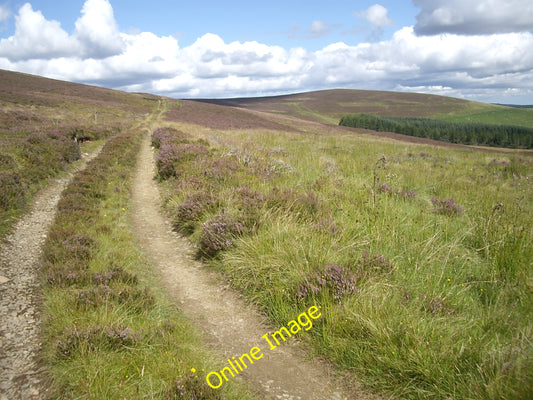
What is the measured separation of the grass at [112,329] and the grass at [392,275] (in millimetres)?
1247

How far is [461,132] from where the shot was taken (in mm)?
92312

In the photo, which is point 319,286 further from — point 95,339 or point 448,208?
point 448,208

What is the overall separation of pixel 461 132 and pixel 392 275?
104909mm

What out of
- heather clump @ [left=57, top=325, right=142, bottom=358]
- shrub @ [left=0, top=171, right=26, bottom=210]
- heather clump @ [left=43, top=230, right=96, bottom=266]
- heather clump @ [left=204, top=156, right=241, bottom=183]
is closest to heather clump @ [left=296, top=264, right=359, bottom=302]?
heather clump @ [left=57, top=325, right=142, bottom=358]

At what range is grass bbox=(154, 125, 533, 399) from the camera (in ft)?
9.66

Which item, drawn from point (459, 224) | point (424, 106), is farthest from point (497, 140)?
point (459, 224)

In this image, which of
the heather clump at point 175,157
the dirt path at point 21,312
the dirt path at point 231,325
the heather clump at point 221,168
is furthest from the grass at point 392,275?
the heather clump at point 175,157

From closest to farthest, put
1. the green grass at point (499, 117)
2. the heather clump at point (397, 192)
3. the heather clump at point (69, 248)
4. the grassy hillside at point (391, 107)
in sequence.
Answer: the heather clump at point (69, 248) < the heather clump at point (397, 192) < the green grass at point (499, 117) < the grassy hillside at point (391, 107)

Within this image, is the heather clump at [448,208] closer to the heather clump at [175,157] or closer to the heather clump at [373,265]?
the heather clump at [373,265]

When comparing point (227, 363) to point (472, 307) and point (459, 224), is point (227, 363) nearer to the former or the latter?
point (472, 307)

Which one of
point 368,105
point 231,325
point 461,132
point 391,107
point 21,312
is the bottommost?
point 461,132

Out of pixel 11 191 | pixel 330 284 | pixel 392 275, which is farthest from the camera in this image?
pixel 11 191

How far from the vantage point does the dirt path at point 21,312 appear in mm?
2947

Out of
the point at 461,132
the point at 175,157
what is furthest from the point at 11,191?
the point at 461,132
